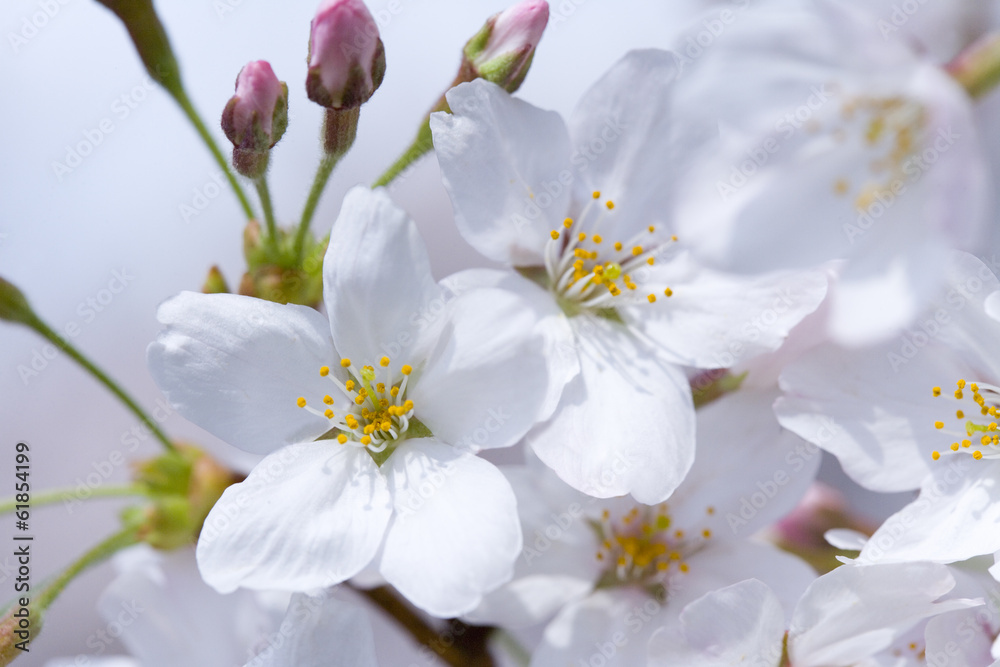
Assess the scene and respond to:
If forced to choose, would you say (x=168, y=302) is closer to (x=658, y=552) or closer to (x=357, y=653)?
(x=357, y=653)

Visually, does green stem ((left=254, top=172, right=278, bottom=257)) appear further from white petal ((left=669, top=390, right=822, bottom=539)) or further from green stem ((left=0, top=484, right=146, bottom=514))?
white petal ((left=669, top=390, right=822, bottom=539))

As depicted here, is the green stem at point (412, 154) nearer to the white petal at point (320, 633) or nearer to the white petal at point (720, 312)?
the white petal at point (720, 312)

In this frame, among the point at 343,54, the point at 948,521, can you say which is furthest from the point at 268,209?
the point at 948,521

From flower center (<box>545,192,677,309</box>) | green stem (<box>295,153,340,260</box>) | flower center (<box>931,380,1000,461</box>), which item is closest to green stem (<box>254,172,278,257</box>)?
green stem (<box>295,153,340,260</box>)

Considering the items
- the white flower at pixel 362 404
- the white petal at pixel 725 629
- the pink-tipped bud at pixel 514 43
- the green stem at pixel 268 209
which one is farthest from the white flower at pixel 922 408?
the green stem at pixel 268 209

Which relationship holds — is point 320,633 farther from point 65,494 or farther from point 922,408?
point 922,408

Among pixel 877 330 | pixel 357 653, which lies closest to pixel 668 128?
pixel 877 330
